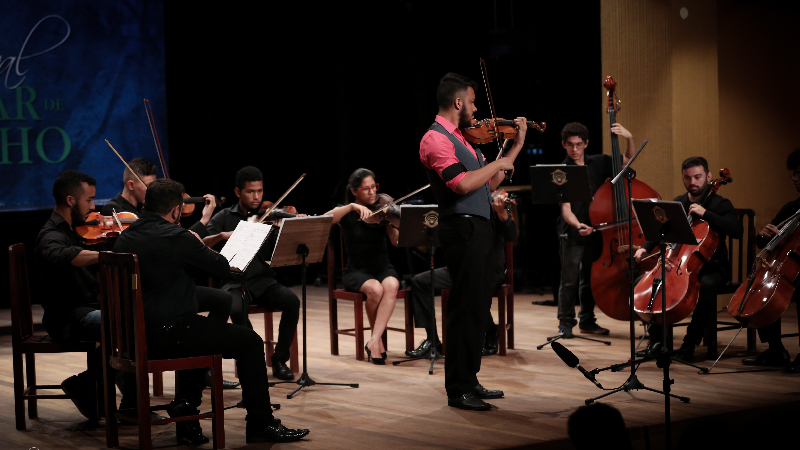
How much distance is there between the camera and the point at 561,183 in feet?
16.0

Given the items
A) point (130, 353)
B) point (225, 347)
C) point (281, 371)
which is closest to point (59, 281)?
point (130, 353)

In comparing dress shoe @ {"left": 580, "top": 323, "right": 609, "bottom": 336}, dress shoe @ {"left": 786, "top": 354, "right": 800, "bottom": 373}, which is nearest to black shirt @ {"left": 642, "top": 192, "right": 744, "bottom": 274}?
dress shoe @ {"left": 786, "top": 354, "right": 800, "bottom": 373}

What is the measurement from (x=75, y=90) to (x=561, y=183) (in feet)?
14.1

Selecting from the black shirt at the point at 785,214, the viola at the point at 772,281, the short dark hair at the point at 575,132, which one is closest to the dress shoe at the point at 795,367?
the viola at the point at 772,281

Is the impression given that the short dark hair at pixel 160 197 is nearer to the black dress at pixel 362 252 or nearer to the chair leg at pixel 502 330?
the black dress at pixel 362 252

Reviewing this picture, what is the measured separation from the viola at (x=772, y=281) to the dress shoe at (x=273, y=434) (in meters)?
2.33

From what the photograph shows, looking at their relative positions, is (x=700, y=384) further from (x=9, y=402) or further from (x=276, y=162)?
(x=276, y=162)

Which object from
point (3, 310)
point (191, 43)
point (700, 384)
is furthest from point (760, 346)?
point (3, 310)

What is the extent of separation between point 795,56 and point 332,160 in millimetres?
4238

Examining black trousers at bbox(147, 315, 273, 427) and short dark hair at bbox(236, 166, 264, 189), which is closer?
black trousers at bbox(147, 315, 273, 427)

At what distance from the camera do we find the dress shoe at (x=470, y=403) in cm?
372

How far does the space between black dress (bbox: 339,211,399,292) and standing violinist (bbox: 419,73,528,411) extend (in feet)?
4.39

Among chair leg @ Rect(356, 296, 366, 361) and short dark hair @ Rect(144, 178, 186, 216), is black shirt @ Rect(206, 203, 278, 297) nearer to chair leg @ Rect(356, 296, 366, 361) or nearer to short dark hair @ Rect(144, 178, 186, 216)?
chair leg @ Rect(356, 296, 366, 361)

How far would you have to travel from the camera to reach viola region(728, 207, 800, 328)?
14.1ft
